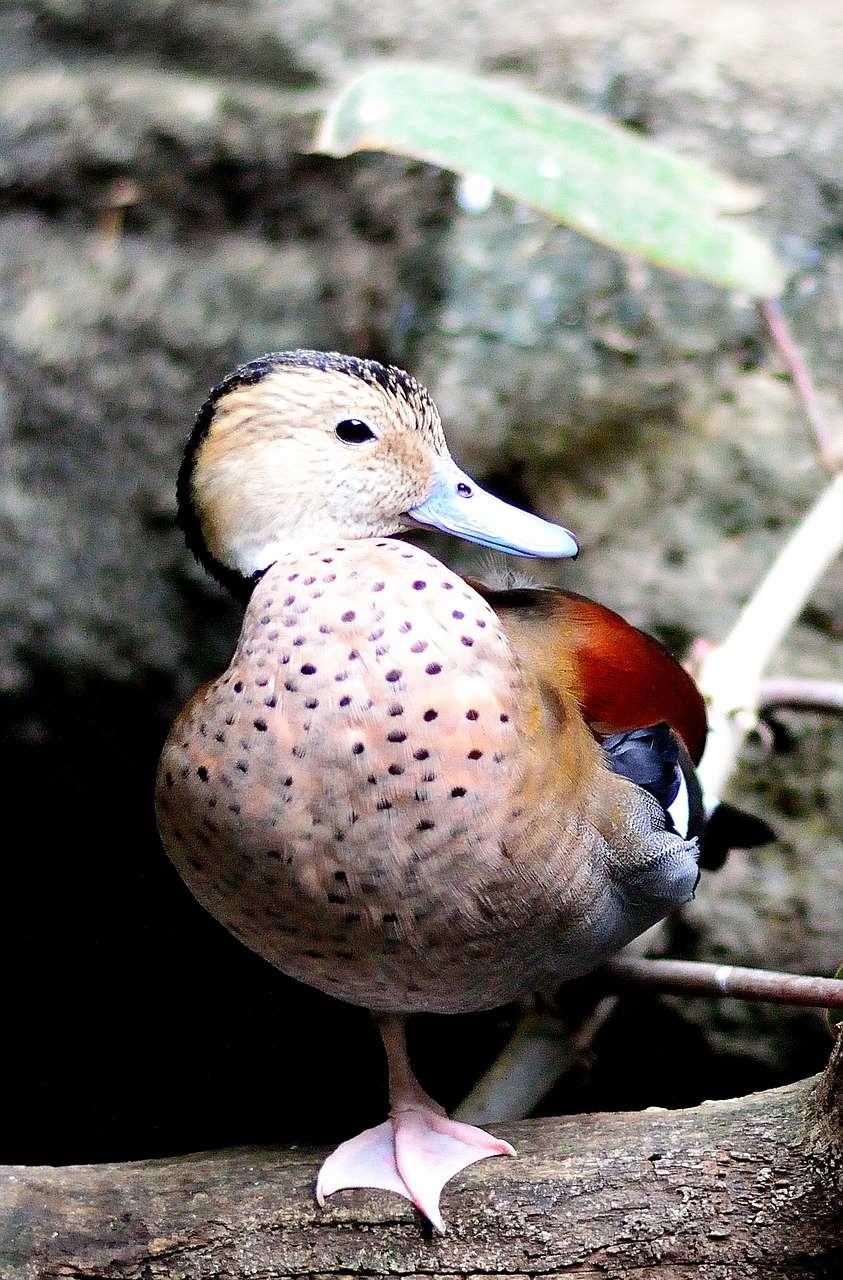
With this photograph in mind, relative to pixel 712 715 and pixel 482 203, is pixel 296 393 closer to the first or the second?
pixel 712 715

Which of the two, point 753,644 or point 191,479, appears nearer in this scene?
point 191,479

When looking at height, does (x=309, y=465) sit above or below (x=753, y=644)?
above

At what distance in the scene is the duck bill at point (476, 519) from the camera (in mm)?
1106

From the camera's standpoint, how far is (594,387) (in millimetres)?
1803

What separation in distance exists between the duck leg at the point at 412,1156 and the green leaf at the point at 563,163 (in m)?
0.79

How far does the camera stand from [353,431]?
3.43 feet

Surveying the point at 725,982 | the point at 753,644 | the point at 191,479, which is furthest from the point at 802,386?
the point at 191,479

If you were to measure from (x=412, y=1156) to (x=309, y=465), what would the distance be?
61cm

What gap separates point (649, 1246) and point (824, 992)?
269mm

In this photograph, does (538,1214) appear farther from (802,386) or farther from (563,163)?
(802,386)

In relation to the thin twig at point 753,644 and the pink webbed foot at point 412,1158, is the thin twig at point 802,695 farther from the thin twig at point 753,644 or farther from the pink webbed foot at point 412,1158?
the pink webbed foot at point 412,1158

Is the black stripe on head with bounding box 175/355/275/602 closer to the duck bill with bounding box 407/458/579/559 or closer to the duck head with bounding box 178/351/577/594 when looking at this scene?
the duck head with bounding box 178/351/577/594

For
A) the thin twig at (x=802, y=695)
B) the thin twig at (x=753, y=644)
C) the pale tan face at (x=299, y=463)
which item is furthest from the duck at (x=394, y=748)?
the thin twig at (x=802, y=695)

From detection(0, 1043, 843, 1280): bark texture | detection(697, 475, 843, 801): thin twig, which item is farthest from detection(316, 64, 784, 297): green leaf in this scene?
detection(0, 1043, 843, 1280): bark texture
